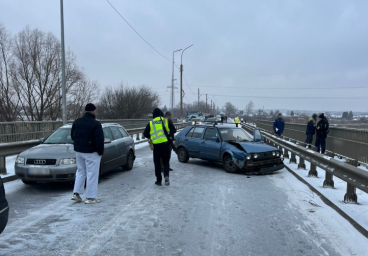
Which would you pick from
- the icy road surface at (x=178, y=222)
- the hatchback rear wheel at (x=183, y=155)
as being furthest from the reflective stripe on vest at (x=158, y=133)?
the hatchback rear wheel at (x=183, y=155)

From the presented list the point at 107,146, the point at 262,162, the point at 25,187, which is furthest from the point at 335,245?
the point at 25,187

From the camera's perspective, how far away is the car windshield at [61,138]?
8055 mm

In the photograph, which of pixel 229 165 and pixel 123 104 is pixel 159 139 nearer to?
pixel 229 165

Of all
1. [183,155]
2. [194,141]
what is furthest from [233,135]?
[183,155]

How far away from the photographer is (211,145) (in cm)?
1048

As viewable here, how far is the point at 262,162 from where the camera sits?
9.31 metres

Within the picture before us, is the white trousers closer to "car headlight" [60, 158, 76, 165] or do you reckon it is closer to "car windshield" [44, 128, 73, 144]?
"car headlight" [60, 158, 76, 165]

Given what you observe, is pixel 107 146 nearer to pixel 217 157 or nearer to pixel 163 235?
pixel 217 157

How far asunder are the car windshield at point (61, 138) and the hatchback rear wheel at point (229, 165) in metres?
4.51

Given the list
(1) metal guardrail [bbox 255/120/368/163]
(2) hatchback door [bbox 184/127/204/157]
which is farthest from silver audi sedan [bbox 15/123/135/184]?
(1) metal guardrail [bbox 255/120/368/163]

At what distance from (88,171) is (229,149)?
4876mm

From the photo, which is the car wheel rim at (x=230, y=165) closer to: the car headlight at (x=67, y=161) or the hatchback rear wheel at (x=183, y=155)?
the hatchback rear wheel at (x=183, y=155)

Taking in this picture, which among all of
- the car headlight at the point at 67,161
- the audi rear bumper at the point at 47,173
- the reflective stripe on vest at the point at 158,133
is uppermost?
the reflective stripe on vest at the point at 158,133

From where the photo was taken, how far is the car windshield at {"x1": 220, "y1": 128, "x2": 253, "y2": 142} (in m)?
10.4
